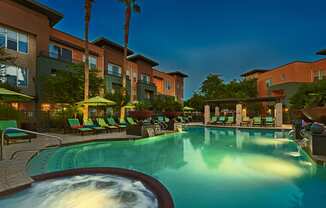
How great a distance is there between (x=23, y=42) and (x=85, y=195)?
57.6 ft

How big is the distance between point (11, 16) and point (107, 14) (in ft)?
94.4

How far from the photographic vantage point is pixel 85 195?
412cm

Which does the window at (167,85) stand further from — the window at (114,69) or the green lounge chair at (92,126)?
the green lounge chair at (92,126)

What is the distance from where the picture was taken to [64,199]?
3947 millimetres

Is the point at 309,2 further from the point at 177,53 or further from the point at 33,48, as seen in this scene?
the point at 177,53

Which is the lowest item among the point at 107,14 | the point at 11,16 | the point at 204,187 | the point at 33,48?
the point at 204,187

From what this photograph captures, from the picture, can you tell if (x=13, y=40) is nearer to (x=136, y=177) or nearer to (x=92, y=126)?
(x=92, y=126)

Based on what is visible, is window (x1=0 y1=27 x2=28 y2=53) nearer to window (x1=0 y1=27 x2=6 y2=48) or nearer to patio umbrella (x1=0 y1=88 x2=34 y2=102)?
window (x1=0 y1=27 x2=6 y2=48)

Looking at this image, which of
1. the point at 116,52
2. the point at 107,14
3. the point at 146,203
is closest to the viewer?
the point at 146,203

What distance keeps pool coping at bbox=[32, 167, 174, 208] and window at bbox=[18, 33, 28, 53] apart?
15.6 metres

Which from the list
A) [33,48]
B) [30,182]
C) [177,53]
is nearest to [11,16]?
[33,48]

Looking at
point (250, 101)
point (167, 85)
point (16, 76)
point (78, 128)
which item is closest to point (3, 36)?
point (16, 76)

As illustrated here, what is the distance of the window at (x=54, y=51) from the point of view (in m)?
18.7

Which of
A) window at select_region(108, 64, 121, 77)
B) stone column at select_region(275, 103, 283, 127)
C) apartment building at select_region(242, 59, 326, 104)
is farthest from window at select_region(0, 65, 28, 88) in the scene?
apartment building at select_region(242, 59, 326, 104)
